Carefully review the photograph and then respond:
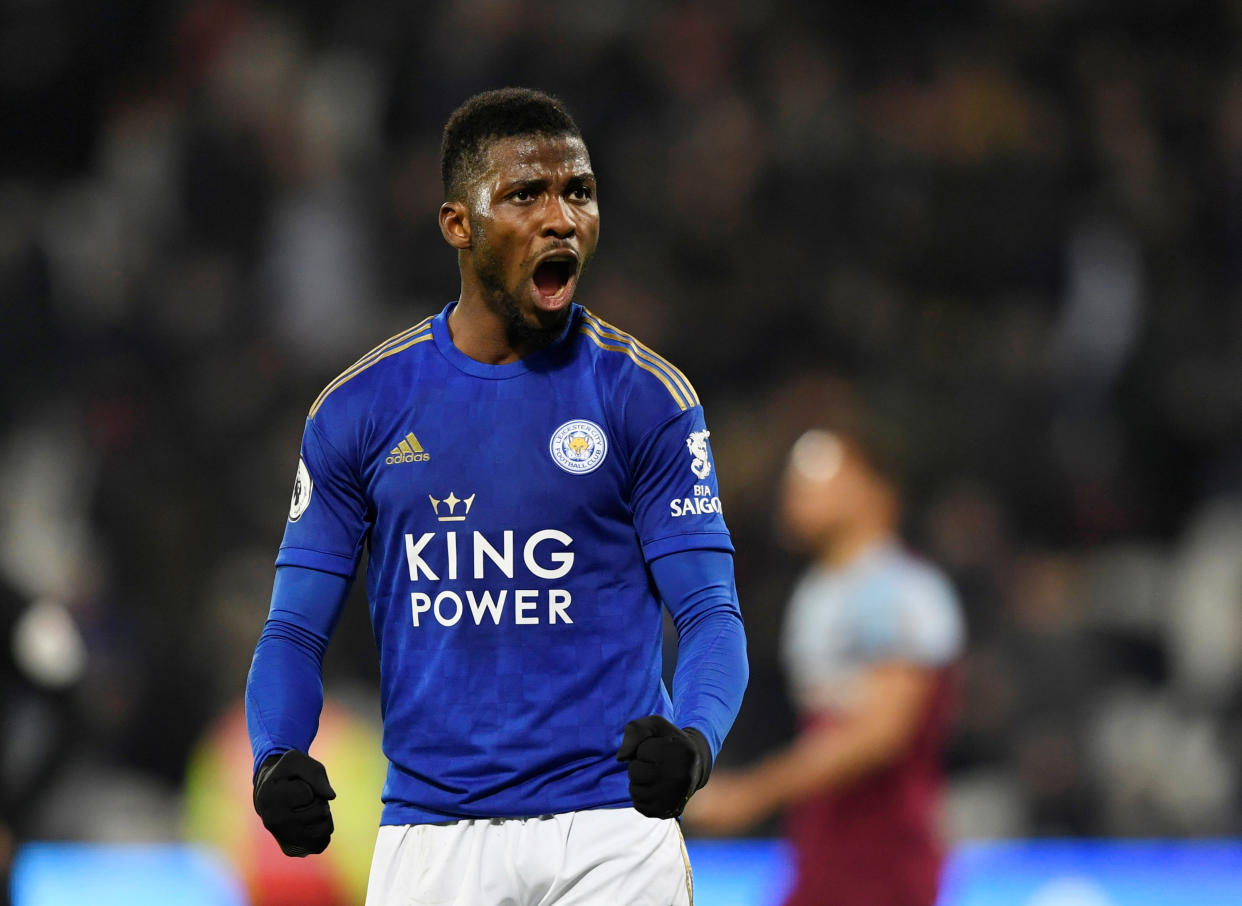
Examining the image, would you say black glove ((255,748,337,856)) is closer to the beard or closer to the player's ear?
the beard

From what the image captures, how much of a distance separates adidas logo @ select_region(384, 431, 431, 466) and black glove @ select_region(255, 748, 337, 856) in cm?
55

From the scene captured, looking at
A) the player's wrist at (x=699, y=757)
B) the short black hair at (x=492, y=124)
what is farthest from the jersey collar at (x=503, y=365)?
the player's wrist at (x=699, y=757)

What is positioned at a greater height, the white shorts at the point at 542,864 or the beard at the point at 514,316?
the beard at the point at 514,316

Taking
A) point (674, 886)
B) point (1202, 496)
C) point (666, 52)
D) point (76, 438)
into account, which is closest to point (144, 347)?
point (76, 438)

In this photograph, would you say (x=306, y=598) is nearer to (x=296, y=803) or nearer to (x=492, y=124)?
(x=296, y=803)

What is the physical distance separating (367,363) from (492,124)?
49 centimetres

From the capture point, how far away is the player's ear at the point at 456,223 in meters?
2.98

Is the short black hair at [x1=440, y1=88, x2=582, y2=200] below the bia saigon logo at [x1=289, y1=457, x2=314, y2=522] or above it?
above

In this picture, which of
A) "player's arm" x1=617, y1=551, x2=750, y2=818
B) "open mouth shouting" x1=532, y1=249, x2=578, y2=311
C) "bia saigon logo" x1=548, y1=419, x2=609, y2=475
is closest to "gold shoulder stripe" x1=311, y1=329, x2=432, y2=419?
"open mouth shouting" x1=532, y1=249, x2=578, y2=311

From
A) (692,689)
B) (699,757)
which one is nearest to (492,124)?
(692,689)

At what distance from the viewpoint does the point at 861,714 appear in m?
5.32

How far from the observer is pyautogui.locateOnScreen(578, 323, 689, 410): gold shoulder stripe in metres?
2.88

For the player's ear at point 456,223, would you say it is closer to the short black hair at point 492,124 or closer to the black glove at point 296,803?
the short black hair at point 492,124

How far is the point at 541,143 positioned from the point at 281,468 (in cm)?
542
